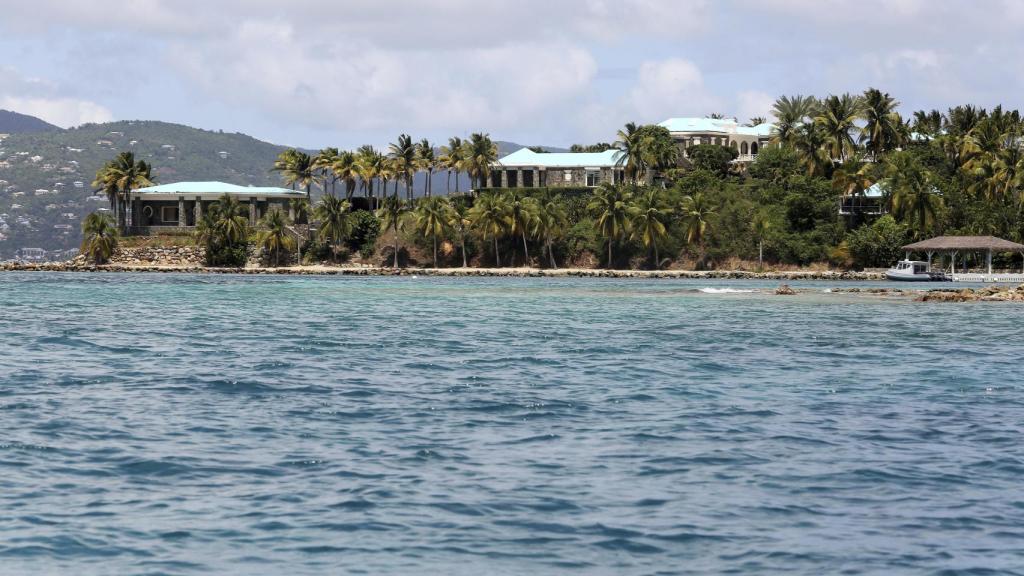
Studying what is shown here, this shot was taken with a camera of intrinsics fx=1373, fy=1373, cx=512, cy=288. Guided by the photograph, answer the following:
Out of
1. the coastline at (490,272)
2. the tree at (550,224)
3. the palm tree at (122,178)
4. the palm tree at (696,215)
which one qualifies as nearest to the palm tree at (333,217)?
the coastline at (490,272)

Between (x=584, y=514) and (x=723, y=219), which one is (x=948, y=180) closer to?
(x=723, y=219)

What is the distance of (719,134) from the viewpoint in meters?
159

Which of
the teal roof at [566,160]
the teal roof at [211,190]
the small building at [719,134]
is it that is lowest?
the teal roof at [211,190]

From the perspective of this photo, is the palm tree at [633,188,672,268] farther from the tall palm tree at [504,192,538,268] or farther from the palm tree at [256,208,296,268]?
the palm tree at [256,208,296,268]

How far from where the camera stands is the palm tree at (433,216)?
137875mm

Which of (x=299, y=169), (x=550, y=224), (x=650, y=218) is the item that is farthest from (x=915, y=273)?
(x=299, y=169)

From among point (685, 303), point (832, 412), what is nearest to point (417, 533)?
point (832, 412)

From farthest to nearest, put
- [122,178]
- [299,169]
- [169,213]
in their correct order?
[169,213] → [299,169] → [122,178]

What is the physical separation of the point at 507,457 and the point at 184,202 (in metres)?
140

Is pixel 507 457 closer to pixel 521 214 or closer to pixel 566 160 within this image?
pixel 521 214

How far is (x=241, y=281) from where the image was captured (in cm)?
11144

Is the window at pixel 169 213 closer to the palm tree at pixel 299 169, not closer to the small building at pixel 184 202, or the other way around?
the small building at pixel 184 202

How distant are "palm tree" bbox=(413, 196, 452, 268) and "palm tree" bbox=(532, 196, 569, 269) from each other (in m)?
9.60

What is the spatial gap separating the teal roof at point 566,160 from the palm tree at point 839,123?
76.6ft
